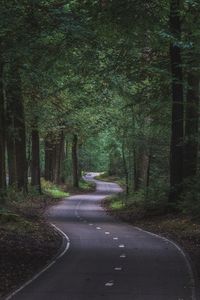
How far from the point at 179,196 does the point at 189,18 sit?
28.5ft

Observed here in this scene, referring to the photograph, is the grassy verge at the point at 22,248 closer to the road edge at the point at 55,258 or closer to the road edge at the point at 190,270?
the road edge at the point at 55,258

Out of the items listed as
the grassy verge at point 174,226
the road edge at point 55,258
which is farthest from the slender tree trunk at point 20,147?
the road edge at point 55,258

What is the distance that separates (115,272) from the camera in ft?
41.7

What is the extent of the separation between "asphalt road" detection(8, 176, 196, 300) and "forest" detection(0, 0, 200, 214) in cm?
379

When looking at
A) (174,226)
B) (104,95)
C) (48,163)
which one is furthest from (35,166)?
(174,226)

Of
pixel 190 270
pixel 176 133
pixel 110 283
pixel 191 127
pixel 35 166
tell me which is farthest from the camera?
pixel 35 166

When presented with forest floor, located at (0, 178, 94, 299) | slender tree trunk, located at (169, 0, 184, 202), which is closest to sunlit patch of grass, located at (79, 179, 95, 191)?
slender tree trunk, located at (169, 0, 184, 202)

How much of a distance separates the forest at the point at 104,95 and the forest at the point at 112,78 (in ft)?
0.15

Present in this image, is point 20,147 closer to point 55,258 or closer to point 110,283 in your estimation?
point 55,258

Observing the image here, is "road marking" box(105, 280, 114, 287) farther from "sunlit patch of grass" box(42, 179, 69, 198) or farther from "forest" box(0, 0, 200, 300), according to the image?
"sunlit patch of grass" box(42, 179, 69, 198)

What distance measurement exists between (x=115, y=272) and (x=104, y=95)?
23909 mm

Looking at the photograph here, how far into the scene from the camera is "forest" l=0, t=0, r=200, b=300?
14836mm

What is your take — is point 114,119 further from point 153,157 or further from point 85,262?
point 85,262

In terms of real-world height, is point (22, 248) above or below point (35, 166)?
below
